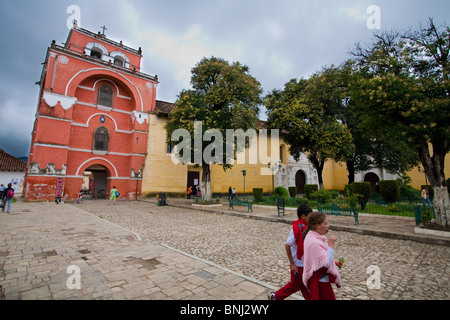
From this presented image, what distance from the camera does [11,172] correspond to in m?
25.9

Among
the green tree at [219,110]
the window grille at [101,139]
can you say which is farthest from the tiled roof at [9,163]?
the green tree at [219,110]

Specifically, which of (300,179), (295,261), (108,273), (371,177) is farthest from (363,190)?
(371,177)

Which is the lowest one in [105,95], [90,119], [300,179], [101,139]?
[300,179]

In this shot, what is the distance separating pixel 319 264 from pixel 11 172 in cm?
3569

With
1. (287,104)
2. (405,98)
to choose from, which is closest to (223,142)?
(287,104)

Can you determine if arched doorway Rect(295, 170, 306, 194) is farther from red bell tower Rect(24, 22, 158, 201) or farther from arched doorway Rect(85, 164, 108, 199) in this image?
arched doorway Rect(85, 164, 108, 199)

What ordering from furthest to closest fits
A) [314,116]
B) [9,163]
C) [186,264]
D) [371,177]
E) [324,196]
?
[371,177], [9,163], [314,116], [324,196], [186,264]

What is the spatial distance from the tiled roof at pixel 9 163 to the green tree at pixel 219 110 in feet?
77.0

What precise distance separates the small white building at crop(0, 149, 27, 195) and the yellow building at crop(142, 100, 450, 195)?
1718 centimetres

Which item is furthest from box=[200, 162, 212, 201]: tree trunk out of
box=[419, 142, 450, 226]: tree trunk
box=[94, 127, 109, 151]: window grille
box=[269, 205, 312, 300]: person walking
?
box=[269, 205, 312, 300]: person walking

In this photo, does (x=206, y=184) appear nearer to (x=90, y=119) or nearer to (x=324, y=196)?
(x=324, y=196)

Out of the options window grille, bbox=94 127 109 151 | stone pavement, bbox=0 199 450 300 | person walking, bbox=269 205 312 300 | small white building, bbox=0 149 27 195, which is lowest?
stone pavement, bbox=0 199 450 300

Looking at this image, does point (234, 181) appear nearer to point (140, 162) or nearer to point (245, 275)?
point (140, 162)

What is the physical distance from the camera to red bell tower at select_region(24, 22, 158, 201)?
1777 cm
